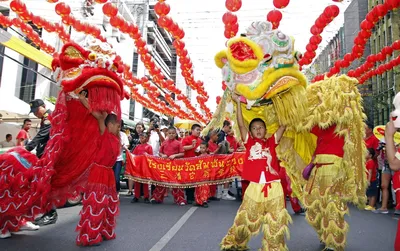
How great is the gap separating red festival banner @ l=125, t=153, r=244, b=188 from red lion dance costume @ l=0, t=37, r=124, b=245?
9.26ft

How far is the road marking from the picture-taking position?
3.44 metres

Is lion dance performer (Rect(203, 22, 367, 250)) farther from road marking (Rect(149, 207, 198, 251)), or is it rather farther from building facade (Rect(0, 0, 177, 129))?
building facade (Rect(0, 0, 177, 129))

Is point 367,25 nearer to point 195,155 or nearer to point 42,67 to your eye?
point 195,155

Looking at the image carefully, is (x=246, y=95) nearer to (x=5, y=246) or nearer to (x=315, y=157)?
(x=315, y=157)

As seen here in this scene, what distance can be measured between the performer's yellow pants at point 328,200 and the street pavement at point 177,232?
0.32 metres

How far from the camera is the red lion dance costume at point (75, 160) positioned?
336 cm

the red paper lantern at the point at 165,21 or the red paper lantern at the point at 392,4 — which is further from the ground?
the red paper lantern at the point at 165,21

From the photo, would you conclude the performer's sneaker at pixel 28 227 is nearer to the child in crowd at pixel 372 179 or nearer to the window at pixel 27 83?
the child in crowd at pixel 372 179

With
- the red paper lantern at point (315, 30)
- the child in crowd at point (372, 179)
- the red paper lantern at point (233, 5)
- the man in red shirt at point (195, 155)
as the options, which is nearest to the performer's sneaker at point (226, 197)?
the man in red shirt at point (195, 155)

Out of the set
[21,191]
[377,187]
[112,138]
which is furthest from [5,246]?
[377,187]

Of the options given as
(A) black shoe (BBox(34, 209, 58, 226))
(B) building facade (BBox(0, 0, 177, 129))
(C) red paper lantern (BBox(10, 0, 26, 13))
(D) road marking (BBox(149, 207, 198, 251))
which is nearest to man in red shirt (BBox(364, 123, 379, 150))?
(D) road marking (BBox(149, 207, 198, 251))

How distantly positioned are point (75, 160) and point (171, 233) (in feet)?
4.77

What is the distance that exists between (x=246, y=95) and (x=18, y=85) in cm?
1460

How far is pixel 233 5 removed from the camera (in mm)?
6953
